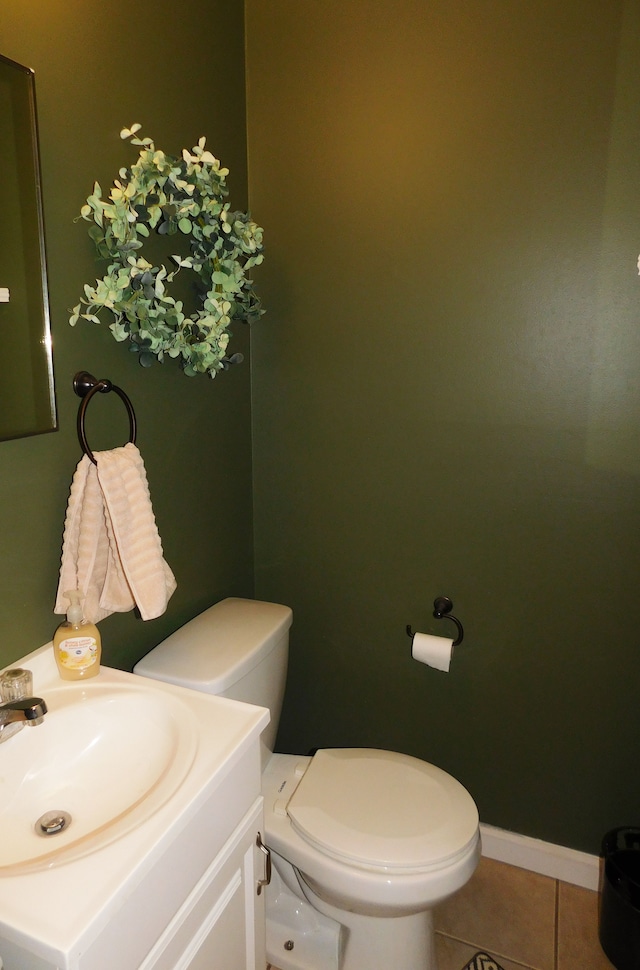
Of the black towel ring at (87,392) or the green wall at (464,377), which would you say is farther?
the green wall at (464,377)

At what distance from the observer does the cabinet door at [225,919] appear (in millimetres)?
891

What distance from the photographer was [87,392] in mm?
1234

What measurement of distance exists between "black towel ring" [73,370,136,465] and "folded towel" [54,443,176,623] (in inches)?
1.3

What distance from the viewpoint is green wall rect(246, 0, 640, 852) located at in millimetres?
1483

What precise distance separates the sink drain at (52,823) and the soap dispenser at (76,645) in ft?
0.83

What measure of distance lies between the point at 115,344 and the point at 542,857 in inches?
72.4

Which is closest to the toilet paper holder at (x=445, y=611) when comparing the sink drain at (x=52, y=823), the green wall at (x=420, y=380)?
the green wall at (x=420, y=380)

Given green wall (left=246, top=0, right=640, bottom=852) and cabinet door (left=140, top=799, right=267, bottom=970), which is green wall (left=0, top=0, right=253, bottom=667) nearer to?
green wall (left=246, top=0, right=640, bottom=852)

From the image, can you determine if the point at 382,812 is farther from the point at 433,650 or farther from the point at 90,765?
the point at 90,765

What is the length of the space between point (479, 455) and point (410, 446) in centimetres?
19

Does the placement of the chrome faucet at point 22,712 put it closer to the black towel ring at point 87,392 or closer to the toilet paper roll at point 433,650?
the black towel ring at point 87,392

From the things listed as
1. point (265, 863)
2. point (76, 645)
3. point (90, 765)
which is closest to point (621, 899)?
point (265, 863)

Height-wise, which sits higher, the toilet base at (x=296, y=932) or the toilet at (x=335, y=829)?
the toilet at (x=335, y=829)

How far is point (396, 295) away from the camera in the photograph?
1.67 m
